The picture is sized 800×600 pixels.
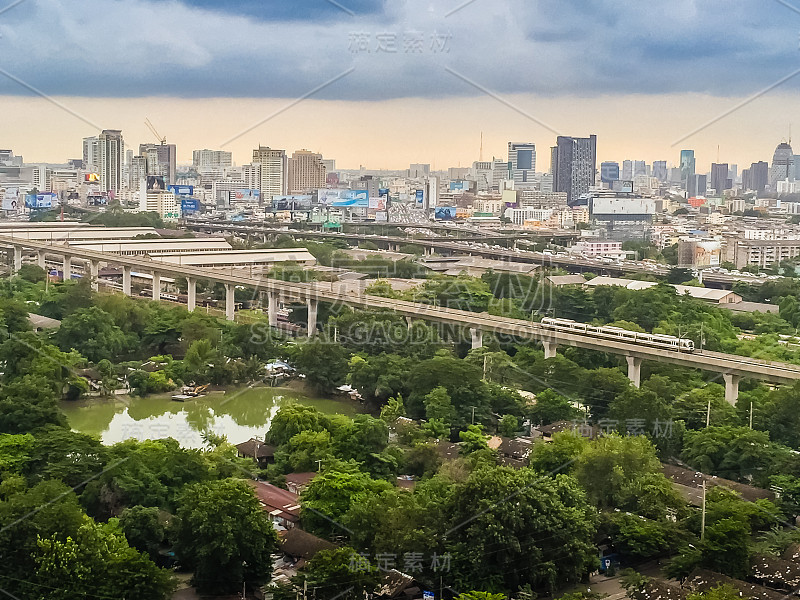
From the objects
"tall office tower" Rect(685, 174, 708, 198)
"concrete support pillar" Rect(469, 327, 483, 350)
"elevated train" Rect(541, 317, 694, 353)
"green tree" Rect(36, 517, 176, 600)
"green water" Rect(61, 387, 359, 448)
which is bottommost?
"green water" Rect(61, 387, 359, 448)

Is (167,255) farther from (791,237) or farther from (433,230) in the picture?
(791,237)

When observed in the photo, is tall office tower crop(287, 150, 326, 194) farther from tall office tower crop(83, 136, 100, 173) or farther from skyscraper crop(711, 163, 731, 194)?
skyscraper crop(711, 163, 731, 194)

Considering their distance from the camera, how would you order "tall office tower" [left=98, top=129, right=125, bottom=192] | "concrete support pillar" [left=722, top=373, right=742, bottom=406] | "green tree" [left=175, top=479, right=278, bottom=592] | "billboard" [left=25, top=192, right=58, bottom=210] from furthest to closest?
"tall office tower" [left=98, top=129, right=125, bottom=192] < "billboard" [left=25, top=192, right=58, bottom=210] < "concrete support pillar" [left=722, top=373, right=742, bottom=406] < "green tree" [left=175, top=479, right=278, bottom=592]

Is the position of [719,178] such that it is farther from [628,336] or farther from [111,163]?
[628,336]

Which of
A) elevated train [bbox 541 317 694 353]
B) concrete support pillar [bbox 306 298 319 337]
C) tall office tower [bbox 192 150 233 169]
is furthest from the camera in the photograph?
tall office tower [bbox 192 150 233 169]

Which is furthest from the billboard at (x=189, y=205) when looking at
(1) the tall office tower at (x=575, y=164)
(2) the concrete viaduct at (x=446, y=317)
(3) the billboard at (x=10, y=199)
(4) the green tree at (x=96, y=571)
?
(4) the green tree at (x=96, y=571)

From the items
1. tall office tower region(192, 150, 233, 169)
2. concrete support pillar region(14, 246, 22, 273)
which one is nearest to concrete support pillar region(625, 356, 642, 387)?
concrete support pillar region(14, 246, 22, 273)
